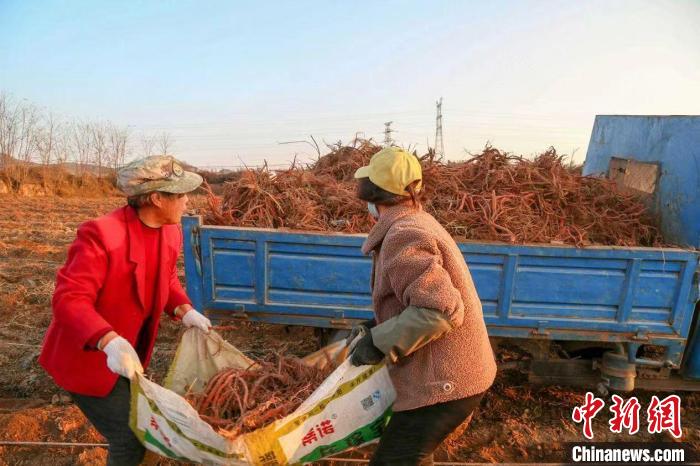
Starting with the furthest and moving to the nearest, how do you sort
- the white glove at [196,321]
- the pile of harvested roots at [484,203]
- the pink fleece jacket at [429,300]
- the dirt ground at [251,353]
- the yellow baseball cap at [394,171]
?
1. the pile of harvested roots at [484,203]
2. the dirt ground at [251,353]
3. the white glove at [196,321]
4. the yellow baseball cap at [394,171]
5. the pink fleece jacket at [429,300]

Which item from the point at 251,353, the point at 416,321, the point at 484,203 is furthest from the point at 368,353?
the point at 251,353

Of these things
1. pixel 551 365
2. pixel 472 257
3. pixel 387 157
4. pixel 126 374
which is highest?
pixel 387 157

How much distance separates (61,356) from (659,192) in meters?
4.57

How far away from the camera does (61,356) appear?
2152 mm

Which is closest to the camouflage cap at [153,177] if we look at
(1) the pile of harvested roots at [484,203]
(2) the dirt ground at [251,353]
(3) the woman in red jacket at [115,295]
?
(3) the woman in red jacket at [115,295]

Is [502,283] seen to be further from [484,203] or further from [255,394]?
[255,394]

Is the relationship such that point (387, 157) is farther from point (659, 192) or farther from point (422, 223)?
point (659, 192)

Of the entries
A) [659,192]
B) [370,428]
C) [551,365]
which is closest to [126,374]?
[370,428]

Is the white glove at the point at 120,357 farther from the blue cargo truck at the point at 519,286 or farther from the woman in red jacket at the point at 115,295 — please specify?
the blue cargo truck at the point at 519,286

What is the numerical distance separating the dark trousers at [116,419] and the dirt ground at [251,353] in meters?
0.29

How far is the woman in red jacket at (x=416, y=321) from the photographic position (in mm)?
1812

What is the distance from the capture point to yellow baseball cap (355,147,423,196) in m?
1.96

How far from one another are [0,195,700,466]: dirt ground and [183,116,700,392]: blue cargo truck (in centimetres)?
49

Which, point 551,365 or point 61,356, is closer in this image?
point 61,356
